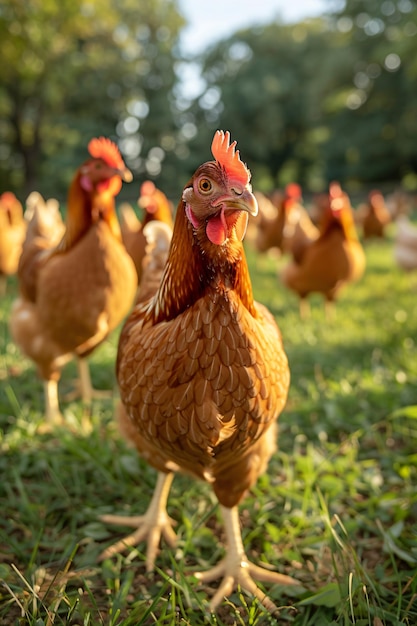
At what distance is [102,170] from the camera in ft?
8.36

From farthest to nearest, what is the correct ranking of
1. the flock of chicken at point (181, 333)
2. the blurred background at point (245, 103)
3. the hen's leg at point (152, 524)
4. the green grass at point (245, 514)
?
Result: 1. the blurred background at point (245, 103)
2. the hen's leg at point (152, 524)
3. the green grass at point (245, 514)
4. the flock of chicken at point (181, 333)

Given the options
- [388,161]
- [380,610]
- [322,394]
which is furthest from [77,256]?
[388,161]

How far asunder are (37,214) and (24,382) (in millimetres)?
1189

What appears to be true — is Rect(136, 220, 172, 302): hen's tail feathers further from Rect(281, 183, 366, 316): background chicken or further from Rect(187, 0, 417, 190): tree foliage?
Rect(187, 0, 417, 190): tree foliage

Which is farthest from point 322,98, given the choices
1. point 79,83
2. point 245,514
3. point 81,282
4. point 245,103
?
point 245,514

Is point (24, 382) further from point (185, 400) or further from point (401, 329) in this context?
point (401, 329)

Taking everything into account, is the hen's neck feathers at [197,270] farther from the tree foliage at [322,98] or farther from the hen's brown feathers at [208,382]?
the tree foliage at [322,98]

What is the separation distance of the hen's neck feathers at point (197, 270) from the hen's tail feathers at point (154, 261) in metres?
0.58

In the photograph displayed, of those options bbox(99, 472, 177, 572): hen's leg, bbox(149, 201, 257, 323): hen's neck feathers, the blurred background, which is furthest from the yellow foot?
the blurred background

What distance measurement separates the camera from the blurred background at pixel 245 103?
71.6 ft

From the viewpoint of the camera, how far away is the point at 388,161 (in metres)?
25.8

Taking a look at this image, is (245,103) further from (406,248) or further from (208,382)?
(208,382)

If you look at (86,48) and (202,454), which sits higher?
(86,48)

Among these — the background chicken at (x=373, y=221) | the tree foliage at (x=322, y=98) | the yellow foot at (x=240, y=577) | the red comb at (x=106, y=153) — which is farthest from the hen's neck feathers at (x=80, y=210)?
the tree foliage at (x=322, y=98)
